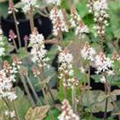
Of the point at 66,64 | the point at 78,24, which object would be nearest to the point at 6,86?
the point at 66,64

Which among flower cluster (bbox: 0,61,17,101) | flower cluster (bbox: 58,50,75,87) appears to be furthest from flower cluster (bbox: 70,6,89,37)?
flower cluster (bbox: 0,61,17,101)

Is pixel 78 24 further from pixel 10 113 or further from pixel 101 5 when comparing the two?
pixel 10 113

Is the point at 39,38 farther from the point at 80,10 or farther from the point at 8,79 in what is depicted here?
the point at 80,10

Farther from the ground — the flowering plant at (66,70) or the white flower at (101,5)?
the white flower at (101,5)

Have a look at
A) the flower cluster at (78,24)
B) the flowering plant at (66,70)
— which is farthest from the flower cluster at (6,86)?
the flower cluster at (78,24)

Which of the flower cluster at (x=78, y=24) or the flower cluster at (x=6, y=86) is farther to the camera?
the flower cluster at (x=78, y=24)

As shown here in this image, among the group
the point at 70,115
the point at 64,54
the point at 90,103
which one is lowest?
the point at 90,103

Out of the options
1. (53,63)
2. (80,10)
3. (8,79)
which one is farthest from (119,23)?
(8,79)

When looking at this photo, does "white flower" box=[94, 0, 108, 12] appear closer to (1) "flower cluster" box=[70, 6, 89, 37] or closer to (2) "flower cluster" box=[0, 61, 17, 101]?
(1) "flower cluster" box=[70, 6, 89, 37]

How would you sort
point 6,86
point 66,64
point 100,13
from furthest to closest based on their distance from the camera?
point 100,13
point 66,64
point 6,86

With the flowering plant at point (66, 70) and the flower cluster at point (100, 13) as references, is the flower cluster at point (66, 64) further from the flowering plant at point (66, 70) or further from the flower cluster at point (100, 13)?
the flower cluster at point (100, 13)

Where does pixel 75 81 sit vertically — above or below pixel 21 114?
above
